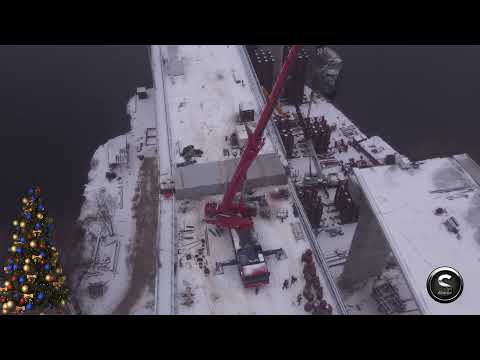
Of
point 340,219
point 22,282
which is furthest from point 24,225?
point 340,219

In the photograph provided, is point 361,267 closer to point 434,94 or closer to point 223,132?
point 223,132

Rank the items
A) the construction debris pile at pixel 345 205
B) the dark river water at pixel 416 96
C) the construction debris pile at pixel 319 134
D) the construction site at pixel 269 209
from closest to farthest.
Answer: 1. the construction site at pixel 269 209
2. the construction debris pile at pixel 345 205
3. the construction debris pile at pixel 319 134
4. the dark river water at pixel 416 96

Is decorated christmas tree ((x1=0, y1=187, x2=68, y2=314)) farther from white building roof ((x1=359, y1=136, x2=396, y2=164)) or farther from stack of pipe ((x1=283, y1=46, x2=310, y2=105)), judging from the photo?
white building roof ((x1=359, y1=136, x2=396, y2=164))

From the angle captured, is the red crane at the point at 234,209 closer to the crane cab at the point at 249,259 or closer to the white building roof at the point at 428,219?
the crane cab at the point at 249,259

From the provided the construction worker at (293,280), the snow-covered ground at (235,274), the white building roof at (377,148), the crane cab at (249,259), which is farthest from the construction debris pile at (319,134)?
the construction worker at (293,280)

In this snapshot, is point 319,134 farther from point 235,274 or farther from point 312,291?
point 235,274

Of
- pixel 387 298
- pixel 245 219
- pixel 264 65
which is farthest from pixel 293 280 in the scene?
pixel 264 65
